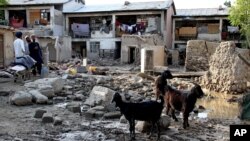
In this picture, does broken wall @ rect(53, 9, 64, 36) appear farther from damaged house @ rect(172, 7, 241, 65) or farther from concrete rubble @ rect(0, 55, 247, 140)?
concrete rubble @ rect(0, 55, 247, 140)

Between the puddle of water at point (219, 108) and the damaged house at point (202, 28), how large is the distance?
822 inches

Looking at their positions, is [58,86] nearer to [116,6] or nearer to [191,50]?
[191,50]

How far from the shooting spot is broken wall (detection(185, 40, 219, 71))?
24.8 m

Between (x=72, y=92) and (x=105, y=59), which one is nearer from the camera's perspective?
(x=72, y=92)

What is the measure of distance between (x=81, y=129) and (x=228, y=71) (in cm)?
1057

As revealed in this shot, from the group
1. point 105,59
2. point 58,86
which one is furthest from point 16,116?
point 105,59

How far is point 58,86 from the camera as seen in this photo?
38.2 feet

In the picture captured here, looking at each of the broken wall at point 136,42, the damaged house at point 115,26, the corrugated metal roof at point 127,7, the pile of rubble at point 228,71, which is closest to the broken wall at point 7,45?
the pile of rubble at point 228,71

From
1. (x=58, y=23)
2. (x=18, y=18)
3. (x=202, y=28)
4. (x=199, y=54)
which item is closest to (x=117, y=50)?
(x=58, y=23)

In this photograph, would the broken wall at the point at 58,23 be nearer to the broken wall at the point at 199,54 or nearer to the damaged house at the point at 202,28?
the damaged house at the point at 202,28

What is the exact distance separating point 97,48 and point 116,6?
5.45 meters

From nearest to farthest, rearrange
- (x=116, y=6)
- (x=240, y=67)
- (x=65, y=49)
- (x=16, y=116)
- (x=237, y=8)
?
(x=16, y=116), (x=240, y=67), (x=237, y=8), (x=65, y=49), (x=116, y=6)

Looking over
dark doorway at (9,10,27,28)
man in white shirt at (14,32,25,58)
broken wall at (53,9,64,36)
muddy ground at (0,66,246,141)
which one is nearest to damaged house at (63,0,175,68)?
broken wall at (53,9,64,36)

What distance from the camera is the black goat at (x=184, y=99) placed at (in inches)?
305
